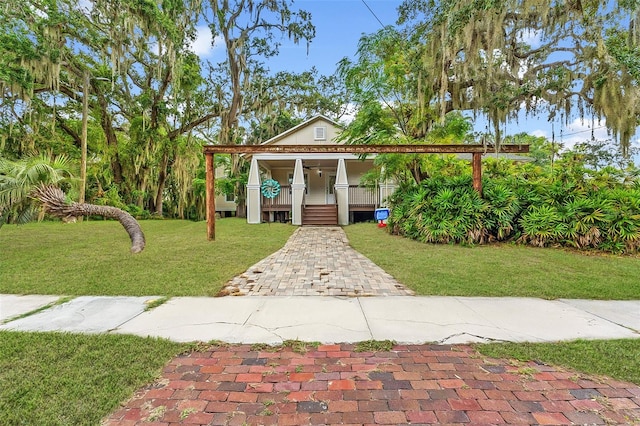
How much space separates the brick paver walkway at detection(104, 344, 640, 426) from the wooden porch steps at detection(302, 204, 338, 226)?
11216mm

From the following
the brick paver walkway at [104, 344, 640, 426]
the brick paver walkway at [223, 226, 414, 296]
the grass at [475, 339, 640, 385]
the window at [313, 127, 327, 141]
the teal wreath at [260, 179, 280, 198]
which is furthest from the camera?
the window at [313, 127, 327, 141]

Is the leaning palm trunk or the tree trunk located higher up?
the tree trunk

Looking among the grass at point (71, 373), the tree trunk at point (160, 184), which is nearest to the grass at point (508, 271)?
Result: the grass at point (71, 373)

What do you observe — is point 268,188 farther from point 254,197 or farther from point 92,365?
point 92,365

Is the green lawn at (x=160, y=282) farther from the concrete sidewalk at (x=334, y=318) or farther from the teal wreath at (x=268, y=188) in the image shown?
the teal wreath at (x=268, y=188)

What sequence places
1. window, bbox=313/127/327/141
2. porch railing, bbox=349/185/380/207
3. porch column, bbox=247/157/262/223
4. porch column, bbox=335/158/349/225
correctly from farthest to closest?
window, bbox=313/127/327/141
porch railing, bbox=349/185/380/207
porch column, bbox=247/157/262/223
porch column, bbox=335/158/349/225

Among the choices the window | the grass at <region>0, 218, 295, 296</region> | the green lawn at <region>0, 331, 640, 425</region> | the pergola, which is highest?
the window

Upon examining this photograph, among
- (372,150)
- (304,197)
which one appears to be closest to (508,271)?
(372,150)

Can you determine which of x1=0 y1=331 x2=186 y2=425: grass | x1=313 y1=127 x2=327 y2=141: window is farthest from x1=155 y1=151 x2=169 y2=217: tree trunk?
x1=0 y1=331 x2=186 y2=425: grass

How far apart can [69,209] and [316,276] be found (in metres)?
6.18

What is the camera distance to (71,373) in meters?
2.28

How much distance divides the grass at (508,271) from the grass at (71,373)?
343cm

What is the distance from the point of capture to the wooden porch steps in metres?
13.8

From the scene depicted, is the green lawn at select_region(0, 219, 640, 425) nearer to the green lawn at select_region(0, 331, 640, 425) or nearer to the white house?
the green lawn at select_region(0, 331, 640, 425)
